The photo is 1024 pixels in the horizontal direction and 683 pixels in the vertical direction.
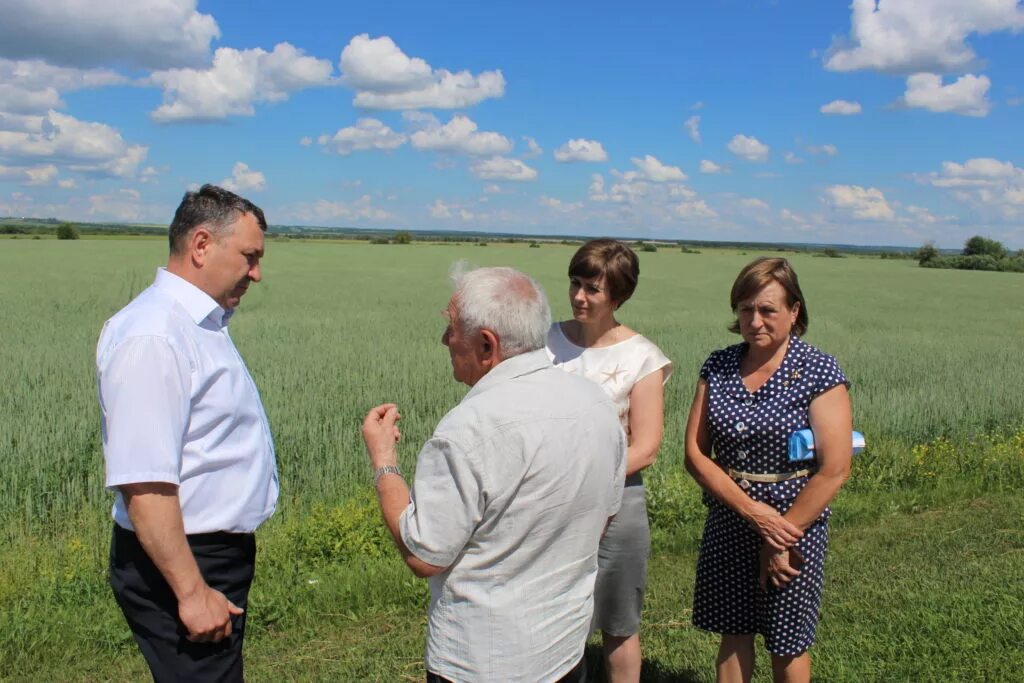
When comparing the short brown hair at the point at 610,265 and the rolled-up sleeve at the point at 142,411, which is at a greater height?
the short brown hair at the point at 610,265

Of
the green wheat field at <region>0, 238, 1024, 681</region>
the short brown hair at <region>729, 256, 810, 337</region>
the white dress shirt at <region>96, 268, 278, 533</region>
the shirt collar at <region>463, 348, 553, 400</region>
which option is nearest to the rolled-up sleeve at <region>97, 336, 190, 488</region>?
the white dress shirt at <region>96, 268, 278, 533</region>

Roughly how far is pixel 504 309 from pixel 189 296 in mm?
882

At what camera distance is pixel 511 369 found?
6.50 feet

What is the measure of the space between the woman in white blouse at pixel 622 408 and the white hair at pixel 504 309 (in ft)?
3.71

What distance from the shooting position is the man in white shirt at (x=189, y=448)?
200cm

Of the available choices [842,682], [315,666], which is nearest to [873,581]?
[842,682]

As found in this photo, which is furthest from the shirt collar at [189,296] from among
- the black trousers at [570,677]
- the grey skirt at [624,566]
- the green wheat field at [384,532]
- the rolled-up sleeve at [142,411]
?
the green wheat field at [384,532]

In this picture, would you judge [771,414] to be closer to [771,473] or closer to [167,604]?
[771,473]

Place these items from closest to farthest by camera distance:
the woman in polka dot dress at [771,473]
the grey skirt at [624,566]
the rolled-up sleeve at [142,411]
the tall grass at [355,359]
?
the rolled-up sleeve at [142,411]
the woman in polka dot dress at [771,473]
the grey skirt at [624,566]
the tall grass at [355,359]

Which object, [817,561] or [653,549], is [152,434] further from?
[653,549]

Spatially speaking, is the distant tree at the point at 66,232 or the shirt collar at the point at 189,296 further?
the distant tree at the point at 66,232

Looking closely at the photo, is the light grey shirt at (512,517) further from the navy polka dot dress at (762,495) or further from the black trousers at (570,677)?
the navy polka dot dress at (762,495)

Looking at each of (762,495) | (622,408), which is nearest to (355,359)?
(622,408)

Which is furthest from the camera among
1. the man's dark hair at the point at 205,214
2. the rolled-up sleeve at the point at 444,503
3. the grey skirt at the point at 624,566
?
the grey skirt at the point at 624,566
